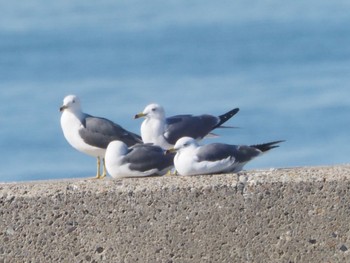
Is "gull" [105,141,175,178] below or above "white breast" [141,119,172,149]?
below

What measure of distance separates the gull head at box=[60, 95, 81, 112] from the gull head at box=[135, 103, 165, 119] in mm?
433

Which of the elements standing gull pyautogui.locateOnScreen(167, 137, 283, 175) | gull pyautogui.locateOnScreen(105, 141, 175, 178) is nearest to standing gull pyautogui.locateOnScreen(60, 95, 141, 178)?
gull pyautogui.locateOnScreen(105, 141, 175, 178)

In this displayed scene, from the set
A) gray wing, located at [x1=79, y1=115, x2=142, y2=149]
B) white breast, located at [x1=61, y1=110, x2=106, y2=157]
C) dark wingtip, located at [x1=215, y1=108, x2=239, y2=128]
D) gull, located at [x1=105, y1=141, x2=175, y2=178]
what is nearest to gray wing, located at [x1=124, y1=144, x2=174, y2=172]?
gull, located at [x1=105, y1=141, x2=175, y2=178]

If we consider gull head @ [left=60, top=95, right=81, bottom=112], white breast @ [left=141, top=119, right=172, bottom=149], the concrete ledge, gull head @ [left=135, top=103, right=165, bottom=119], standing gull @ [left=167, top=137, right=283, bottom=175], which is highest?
gull head @ [left=60, top=95, right=81, bottom=112]

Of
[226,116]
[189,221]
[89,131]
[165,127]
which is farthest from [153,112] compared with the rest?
[189,221]

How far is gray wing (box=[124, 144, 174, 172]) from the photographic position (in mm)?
5250

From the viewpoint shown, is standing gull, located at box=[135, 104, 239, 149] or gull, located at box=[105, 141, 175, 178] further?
standing gull, located at box=[135, 104, 239, 149]

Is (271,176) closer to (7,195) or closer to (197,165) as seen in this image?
(197,165)

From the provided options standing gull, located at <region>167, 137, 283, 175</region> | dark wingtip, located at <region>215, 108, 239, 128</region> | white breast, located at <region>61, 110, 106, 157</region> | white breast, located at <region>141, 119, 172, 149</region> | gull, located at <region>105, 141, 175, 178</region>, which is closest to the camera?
standing gull, located at <region>167, 137, 283, 175</region>

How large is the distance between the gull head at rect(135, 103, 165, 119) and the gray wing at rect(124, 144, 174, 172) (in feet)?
2.89

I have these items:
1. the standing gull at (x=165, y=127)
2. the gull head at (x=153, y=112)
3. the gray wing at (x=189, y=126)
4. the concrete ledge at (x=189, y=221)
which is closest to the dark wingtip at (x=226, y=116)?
the gray wing at (x=189, y=126)

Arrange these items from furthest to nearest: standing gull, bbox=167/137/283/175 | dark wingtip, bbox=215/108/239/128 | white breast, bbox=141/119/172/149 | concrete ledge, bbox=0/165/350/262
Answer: dark wingtip, bbox=215/108/239/128, white breast, bbox=141/119/172/149, standing gull, bbox=167/137/283/175, concrete ledge, bbox=0/165/350/262

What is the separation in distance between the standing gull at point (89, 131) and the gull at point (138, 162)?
73 cm

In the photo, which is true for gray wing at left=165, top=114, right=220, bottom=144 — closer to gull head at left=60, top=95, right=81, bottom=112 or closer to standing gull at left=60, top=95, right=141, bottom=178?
standing gull at left=60, top=95, right=141, bottom=178
